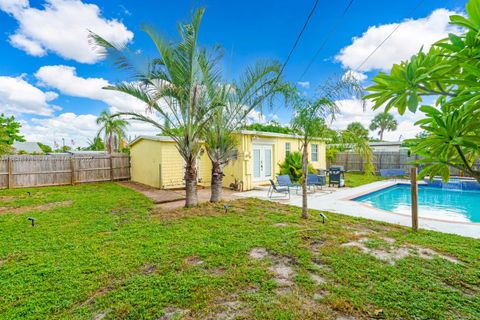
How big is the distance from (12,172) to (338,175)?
1915 centimetres

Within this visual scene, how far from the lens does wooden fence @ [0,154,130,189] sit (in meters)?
13.8

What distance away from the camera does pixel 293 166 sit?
1418 centimetres

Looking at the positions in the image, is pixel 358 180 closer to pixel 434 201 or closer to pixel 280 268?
pixel 434 201

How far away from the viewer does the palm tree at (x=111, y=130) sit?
21141 millimetres

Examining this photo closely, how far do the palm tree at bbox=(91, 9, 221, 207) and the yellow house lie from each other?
450 centimetres

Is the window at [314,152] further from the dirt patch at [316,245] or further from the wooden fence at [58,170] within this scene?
the wooden fence at [58,170]

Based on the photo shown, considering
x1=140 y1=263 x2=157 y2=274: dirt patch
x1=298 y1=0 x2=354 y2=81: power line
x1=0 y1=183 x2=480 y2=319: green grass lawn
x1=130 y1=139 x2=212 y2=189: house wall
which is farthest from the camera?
x1=130 y1=139 x2=212 y2=189: house wall

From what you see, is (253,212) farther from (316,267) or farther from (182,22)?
(182,22)

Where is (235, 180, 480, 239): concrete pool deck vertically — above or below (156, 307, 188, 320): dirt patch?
above

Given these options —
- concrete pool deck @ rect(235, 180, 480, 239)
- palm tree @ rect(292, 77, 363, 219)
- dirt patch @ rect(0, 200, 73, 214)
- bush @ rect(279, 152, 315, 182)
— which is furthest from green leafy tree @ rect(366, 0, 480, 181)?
bush @ rect(279, 152, 315, 182)

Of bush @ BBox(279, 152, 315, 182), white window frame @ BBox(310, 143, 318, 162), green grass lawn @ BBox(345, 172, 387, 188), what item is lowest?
green grass lawn @ BBox(345, 172, 387, 188)

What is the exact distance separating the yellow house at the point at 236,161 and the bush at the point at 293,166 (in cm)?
41

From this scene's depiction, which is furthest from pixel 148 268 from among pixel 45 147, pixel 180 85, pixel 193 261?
pixel 45 147

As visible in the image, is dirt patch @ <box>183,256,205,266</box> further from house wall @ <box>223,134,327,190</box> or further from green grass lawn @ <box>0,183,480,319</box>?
house wall @ <box>223,134,327,190</box>
